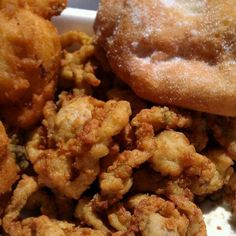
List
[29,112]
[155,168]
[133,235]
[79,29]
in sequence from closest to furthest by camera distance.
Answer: [133,235] < [155,168] < [29,112] < [79,29]

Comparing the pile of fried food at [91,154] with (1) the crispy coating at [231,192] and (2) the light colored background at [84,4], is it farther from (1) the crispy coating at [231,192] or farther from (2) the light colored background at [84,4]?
(2) the light colored background at [84,4]

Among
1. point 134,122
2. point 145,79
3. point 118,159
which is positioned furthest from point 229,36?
point 118,159

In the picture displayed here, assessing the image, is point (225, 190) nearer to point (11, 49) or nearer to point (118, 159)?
point (118, 159)

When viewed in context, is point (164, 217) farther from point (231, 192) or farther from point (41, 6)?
point (41, 6)

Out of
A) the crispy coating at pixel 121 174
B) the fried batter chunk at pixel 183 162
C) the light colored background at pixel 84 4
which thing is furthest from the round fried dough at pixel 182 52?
the light colored background at pixel 84 4

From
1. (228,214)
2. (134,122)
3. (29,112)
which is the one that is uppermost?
(134,122)

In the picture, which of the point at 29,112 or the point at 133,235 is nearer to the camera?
the point at 133,235

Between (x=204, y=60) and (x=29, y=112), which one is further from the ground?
(x=204, y=60)

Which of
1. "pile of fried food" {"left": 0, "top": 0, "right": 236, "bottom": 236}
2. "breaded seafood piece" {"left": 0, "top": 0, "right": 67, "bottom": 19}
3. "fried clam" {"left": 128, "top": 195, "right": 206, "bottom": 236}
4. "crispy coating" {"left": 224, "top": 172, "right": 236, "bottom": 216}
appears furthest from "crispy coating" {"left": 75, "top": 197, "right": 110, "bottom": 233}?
"breaded seafood piece" {"left": 0, "top": 0, "right": 67, "bottom": 19}
